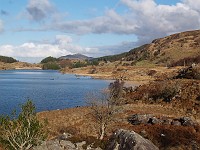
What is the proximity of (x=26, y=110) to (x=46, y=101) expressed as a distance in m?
70.1

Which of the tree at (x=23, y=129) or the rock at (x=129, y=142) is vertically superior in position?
the tree at (x=23, y=129)

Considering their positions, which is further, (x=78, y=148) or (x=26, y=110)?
(x=78, y=148)

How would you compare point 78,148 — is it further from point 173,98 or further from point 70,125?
point 173,98

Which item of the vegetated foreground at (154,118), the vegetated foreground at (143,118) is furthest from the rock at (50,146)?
the vegetated foreground at (154,118)

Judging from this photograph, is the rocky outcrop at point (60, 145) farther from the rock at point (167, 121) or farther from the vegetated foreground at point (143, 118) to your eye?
the rock at point (167, 121)

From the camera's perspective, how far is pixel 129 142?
88.1ft

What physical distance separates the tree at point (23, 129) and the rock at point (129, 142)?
6.42 m

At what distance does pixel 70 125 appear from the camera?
54875mm

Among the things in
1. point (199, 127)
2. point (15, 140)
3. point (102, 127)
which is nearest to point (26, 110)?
point (15, 140)

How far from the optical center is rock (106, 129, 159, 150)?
2589 centimetres

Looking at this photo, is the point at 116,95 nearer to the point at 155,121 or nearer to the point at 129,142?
the point at 155,121

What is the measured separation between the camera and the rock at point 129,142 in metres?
25.9

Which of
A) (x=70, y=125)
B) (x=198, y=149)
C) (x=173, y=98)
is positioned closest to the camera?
(x=198, y=149)

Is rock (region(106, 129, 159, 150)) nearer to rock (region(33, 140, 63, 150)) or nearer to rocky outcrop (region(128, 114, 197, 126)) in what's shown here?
rock (region(33, 140, 63, 150))
